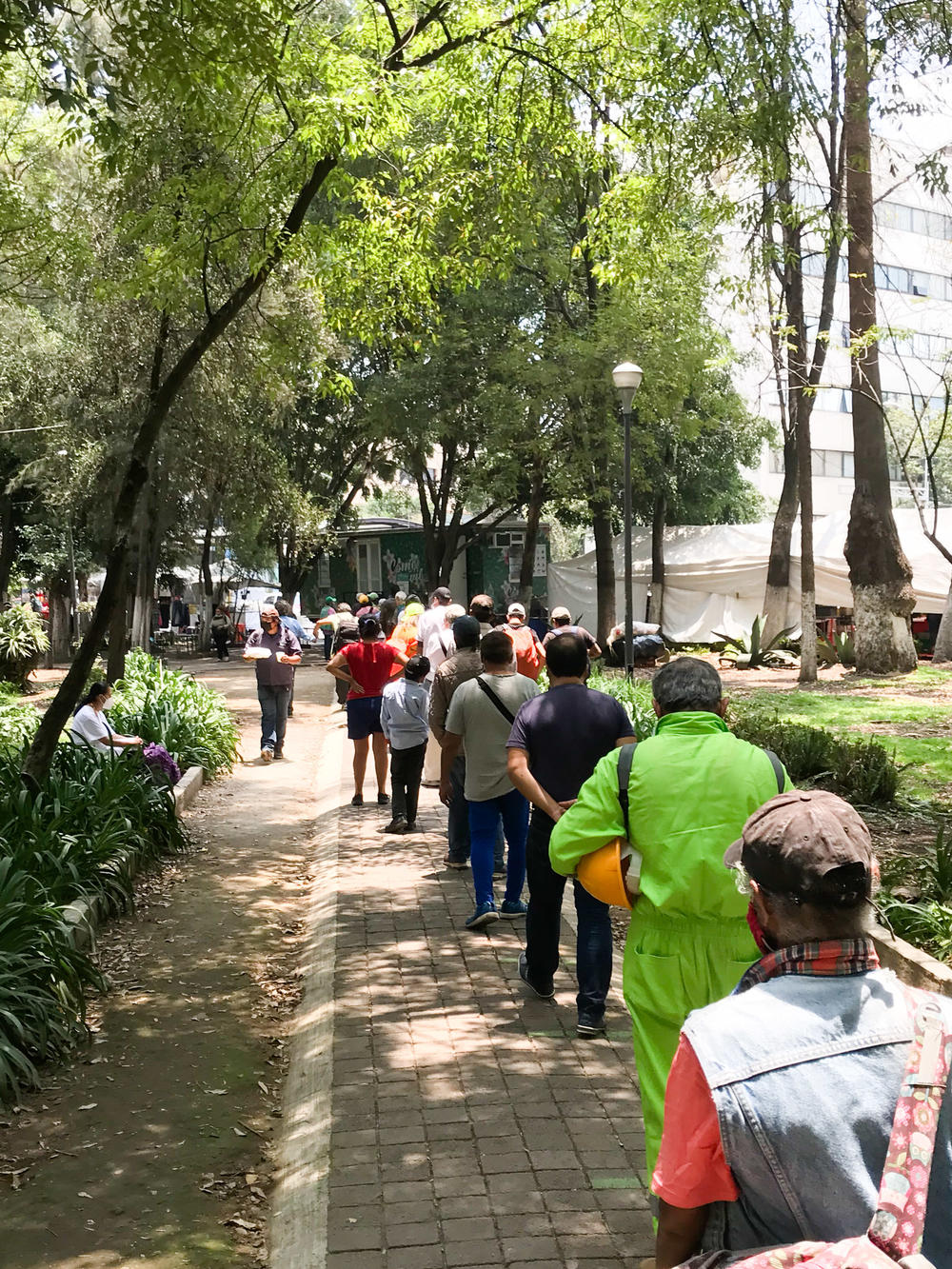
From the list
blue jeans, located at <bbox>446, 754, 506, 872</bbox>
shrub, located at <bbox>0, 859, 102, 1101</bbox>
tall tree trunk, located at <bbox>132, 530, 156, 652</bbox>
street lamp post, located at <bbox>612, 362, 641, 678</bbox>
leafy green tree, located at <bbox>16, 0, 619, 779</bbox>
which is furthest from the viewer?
tall tree trunk, located at <bbox>132, 530, 156, 652</bbox>

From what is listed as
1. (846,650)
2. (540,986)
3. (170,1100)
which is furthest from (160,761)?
(846,650)

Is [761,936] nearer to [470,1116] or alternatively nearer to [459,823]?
[470,1116]

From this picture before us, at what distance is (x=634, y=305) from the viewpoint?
78.5 feet

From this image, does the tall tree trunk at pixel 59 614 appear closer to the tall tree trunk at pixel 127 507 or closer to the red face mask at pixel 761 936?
the tall tree trunk at pixel 127 507

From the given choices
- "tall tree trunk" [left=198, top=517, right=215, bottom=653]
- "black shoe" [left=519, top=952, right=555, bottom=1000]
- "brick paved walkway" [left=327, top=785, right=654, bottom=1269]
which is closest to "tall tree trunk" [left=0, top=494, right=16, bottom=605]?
"tall tree trunk" [left=198, top=517, right=215, bottom=653]

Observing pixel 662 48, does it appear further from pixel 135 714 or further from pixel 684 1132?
pixel 684 1132

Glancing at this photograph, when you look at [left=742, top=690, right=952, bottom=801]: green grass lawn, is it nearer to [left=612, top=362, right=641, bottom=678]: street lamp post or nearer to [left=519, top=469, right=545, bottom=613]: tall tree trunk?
[left=612, top=362, right=641, bottom=678]: street lamp post

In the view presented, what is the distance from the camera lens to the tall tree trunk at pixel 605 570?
27922mm

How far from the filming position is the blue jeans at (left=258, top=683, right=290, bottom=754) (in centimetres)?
1457

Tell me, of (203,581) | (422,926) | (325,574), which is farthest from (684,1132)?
(325,574)

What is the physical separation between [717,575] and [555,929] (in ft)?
82.3

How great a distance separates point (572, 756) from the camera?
5.75m

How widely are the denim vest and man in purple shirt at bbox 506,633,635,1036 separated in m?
3.63

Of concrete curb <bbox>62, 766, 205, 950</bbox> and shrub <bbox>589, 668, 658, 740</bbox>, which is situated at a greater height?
shrub <bbox>589, 668, 658, 740</bbox>
